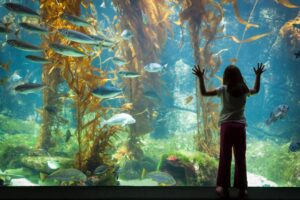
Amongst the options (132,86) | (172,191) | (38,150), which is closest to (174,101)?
(132,86)

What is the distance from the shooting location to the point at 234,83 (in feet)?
11.7

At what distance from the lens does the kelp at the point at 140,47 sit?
9.77 metres

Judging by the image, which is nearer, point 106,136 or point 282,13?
point 106,136

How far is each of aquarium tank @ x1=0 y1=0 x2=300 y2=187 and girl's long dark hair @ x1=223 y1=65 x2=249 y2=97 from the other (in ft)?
9.64

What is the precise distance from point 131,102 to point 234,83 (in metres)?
6.48

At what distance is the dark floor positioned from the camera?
129 inches

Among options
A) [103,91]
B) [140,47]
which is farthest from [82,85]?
[140,47]

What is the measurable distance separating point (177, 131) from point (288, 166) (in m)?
7.07

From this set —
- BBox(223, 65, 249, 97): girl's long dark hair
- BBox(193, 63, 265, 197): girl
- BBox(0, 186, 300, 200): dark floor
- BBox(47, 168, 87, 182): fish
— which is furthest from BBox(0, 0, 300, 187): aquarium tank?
BBox(223, 65, 249, 97): girl's long dark hair

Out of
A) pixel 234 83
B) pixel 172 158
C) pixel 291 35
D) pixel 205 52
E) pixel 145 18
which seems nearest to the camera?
pixel 234 83

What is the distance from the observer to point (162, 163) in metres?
7.38

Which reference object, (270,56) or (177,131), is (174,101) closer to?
(177,131)

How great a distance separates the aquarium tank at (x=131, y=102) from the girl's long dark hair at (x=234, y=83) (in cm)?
294

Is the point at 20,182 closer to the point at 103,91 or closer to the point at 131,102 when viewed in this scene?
the point at 103,91
